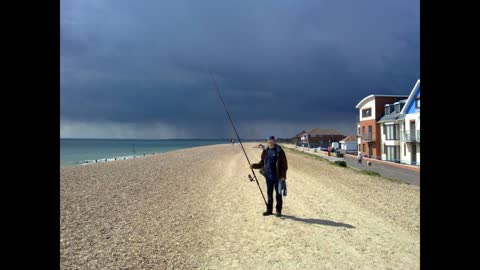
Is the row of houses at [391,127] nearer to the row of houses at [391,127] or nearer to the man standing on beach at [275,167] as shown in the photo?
the row of houses at [391,127]

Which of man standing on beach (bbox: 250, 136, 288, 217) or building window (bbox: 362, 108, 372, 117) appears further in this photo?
building window (bbox: 362, 108, 372, 117)

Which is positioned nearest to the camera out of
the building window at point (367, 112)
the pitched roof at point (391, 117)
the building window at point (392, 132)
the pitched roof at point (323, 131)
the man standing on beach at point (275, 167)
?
the man standing on beach at point (275, 167)

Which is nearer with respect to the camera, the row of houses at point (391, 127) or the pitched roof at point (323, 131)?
the row of houses at point (391, 127)

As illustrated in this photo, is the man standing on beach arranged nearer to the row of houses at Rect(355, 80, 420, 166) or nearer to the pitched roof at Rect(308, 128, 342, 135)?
the row of houses at Rect(355, 80, 420, 166)

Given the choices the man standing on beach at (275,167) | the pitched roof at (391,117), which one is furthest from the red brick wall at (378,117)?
the man standing on beach at (275,167)

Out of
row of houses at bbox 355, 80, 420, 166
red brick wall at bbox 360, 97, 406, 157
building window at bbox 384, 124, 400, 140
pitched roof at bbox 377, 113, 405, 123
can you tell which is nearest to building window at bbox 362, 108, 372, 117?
row of houses at bbox 355, 80, 420, 166

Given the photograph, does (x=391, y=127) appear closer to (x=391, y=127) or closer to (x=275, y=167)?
(x=391, y=127)

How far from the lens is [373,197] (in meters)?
12.9

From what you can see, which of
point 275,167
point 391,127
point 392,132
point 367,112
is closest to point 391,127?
point 391,127

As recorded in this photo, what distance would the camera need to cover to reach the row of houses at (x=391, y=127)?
1359 inches

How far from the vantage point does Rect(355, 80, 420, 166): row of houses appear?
3453cm

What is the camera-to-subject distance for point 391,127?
39.3 metres

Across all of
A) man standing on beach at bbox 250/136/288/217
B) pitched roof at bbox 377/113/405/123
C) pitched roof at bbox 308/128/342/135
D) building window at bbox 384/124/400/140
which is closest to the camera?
man standing on beach at bbox 250/136/288/217
